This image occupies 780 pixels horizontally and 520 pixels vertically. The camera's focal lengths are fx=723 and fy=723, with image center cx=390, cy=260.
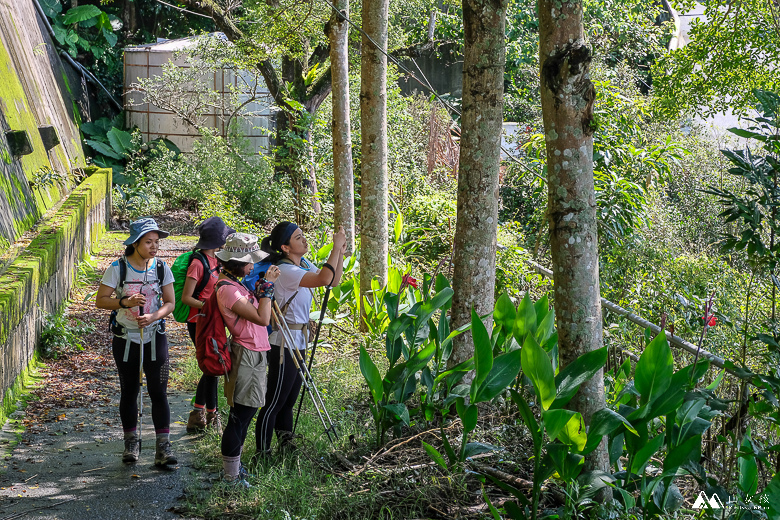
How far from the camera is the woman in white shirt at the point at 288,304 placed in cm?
407

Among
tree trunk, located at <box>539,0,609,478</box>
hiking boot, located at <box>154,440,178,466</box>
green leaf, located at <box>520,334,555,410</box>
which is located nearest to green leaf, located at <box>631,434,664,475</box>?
tree trunk, located at <box>539,0,609,478</box>

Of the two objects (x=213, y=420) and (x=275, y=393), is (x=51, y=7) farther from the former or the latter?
(x=275, y=393)

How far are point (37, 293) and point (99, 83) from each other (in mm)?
15841

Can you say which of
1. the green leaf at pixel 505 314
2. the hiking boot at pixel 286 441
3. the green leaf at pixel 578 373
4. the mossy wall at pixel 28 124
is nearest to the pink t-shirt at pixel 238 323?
the hiking boot at pixel 286 441

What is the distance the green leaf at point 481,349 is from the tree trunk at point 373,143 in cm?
362

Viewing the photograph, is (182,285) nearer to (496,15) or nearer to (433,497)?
(433,497)

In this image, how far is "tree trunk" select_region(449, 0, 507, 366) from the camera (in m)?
4.28

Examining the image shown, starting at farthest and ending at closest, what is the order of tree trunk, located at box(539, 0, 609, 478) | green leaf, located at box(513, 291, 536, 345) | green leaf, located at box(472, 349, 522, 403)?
green leaf, located at box(513, 291, 536, 345) → green leaf, located at box(472, 349, 522, 403) → tree trunk, located at box(539, 0, 609, 478)

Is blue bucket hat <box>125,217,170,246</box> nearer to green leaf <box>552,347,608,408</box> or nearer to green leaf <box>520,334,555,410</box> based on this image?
green leaf <box>520,334,555,410</box>

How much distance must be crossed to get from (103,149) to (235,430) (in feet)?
53.1

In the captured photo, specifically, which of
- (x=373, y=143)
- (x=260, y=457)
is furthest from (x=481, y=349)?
(x=373, y=143)

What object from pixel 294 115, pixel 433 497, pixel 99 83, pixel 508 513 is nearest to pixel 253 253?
pixel 433 497

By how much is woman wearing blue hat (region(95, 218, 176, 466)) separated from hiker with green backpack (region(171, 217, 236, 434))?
14.9 inches

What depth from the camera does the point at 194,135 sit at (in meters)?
17.7
